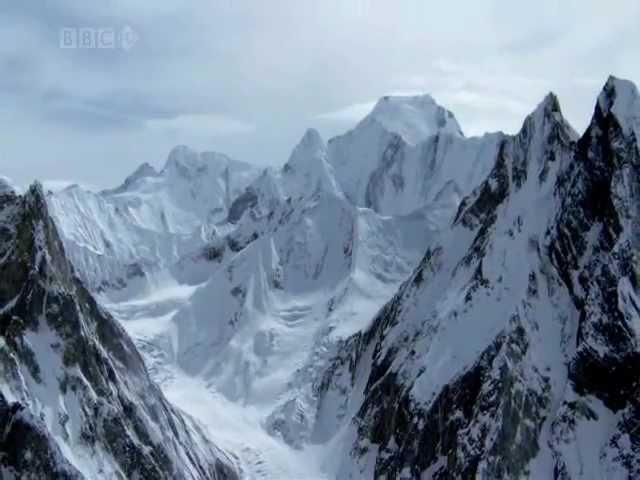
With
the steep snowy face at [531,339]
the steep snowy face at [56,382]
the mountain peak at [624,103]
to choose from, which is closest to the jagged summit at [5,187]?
the steep snowy face at [56,382]

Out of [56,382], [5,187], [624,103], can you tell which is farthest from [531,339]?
[5,187]

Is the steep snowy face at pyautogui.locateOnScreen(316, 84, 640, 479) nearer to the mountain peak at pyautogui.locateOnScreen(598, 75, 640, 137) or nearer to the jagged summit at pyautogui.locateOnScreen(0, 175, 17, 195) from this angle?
the mountain peak at pyautogui.locateOnScreen(598, 75, 640, 137)

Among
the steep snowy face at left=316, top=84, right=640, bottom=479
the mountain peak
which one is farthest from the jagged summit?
the mountain peak

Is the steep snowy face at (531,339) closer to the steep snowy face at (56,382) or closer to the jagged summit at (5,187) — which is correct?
the steep snowy face at (56,382)

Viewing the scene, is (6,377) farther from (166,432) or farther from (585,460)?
(585,460)

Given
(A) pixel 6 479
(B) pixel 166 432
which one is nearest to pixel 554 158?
(B) pixel 166 432

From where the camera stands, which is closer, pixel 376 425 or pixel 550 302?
pixel 550 302
